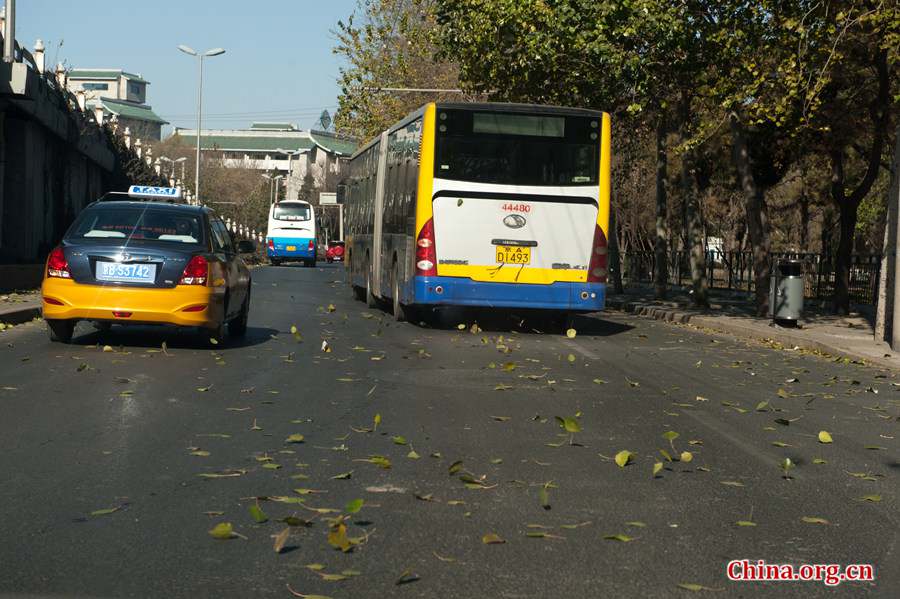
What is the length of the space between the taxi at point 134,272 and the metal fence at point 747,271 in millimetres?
12493

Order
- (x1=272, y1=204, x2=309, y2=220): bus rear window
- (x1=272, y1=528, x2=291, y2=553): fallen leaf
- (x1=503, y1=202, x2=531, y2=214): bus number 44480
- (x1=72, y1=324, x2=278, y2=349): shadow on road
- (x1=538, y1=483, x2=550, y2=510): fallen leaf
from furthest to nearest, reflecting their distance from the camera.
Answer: (x1=272, y1=204, x2=309, y2=220): bus rear window
(x1=503, y1=202, x2=531, y2=214): bus number 44480
(x1=72, y1=324, x2=278, y2=349): shadow on road
(x1=538, y1=483, x2=550, y2=510): fallen leaf
(x1=272, y1=528, x2=291, y2=553): fallen leaf

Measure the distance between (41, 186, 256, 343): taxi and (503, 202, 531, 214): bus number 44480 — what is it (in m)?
5.82

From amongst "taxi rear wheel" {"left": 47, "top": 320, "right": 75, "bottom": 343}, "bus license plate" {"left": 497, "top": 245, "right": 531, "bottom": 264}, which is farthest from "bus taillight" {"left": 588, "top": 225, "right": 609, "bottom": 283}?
"taxi rear wheel" {"left": 47, "top": 320, "right": 75, "bottom": 343}

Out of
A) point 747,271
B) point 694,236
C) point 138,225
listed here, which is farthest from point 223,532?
point 747,271

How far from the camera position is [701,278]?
2972 cm

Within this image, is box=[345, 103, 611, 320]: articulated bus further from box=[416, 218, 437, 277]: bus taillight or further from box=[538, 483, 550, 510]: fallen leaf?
box=[538, 483, 550, 510]: fallen leaf

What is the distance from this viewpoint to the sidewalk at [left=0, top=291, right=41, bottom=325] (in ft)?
56.5

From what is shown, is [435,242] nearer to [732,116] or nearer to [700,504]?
[732,116]

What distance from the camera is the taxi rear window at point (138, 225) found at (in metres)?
14.1

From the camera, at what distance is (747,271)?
133 ft

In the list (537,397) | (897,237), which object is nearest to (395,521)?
(537,397)

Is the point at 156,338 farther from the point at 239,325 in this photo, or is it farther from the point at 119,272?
the point at 119,272

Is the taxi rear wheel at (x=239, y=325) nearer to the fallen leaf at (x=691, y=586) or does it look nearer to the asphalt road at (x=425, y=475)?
the asphalt road at (x=425, y=475)

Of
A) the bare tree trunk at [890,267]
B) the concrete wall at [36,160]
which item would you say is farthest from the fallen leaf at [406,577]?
the concrete wall at [36,160]
